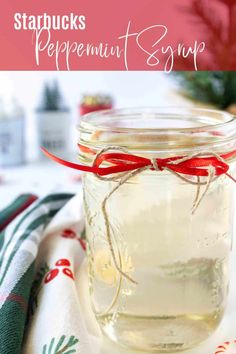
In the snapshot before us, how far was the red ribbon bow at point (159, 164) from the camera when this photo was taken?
38 centimetres

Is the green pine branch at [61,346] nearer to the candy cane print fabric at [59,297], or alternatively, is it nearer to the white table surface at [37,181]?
the candy cane print fabric at [59,297]

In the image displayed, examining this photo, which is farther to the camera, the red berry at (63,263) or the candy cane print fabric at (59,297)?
the red berry at (63,263)

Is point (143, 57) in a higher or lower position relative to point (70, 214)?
higher

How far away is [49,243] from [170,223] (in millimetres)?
162

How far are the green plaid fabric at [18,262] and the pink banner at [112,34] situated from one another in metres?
0.17

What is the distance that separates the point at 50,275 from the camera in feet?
1.53

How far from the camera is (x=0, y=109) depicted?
1.07 meters

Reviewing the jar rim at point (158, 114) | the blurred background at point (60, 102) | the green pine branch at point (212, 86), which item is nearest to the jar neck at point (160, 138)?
the jar rim at point (158, 114)

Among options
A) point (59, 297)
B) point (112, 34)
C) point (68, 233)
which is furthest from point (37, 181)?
point (59, 297)

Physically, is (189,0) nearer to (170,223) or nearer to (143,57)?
(143,57)

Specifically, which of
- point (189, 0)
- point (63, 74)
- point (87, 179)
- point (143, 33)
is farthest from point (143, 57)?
point (63, 74)

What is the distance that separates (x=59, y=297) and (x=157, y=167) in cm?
13

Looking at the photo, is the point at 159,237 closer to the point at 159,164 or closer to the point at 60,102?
the point at 159,164

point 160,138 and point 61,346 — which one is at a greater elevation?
point 160,138
